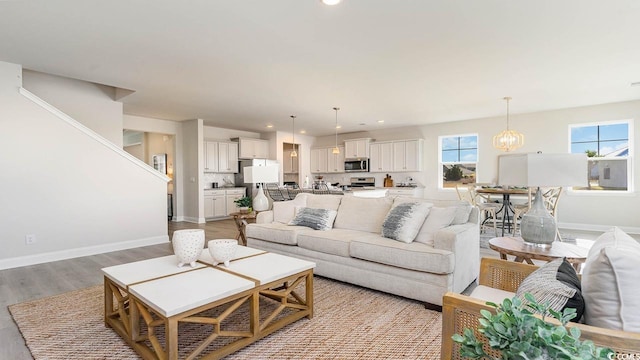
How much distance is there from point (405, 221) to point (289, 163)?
7534 mm

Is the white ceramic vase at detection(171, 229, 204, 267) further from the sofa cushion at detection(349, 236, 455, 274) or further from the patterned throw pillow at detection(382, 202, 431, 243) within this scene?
the patterned throw pillow at detection(382, 202, 431, 243)

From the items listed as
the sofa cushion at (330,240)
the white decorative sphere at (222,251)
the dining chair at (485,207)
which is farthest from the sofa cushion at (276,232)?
the dining chair at (485,207)

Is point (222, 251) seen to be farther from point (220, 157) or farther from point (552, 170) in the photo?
point (220, 157)

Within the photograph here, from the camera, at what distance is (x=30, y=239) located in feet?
13.0

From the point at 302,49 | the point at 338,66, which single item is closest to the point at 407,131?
the point at 338,66

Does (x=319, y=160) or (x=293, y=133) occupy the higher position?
(x=293, y=133)

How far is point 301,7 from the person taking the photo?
2.53 metres

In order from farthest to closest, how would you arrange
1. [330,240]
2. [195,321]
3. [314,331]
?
[330,240] → [314,331] → [195,321]

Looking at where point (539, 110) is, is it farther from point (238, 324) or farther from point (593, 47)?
point (238, 324)

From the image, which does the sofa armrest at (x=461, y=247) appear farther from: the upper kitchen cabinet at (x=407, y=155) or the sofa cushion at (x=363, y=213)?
the upper kitchen cabinet at (x=407, y=155)

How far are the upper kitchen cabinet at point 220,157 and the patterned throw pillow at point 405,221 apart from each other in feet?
19.5

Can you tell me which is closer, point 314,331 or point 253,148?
point 314,331

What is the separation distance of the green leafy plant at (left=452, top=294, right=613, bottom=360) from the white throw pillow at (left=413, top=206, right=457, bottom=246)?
7.00ft

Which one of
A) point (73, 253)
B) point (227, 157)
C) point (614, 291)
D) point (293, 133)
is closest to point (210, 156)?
point (227, 157)
